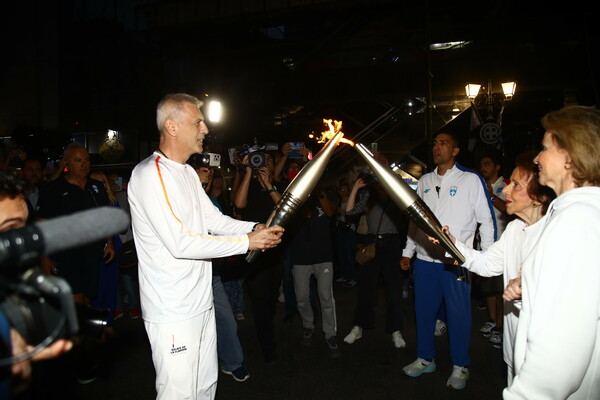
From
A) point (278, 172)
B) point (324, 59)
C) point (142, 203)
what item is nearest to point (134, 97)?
point (324, 59)

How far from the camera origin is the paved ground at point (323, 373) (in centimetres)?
413

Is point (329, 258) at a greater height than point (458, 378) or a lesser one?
greater

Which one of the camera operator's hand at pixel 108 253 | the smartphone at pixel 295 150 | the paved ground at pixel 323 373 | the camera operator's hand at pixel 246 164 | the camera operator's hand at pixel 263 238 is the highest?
the smartphone at pixel 295 150

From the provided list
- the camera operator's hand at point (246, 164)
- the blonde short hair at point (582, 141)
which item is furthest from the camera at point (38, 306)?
the camera operator's hand at point (246, 164)

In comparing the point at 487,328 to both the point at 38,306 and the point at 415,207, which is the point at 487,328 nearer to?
the point at 415,207

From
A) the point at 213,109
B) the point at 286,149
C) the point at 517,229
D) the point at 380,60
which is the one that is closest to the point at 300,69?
the point at 380,60

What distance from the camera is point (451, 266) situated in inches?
170

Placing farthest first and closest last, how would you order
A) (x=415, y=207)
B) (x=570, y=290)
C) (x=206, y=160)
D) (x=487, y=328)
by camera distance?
(x=487, y=328) → (x=206, y=160) → (x=415, y=207) → (x=570, y=290)

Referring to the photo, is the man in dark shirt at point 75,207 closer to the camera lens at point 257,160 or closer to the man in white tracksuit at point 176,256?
the camera lens at point 257,160

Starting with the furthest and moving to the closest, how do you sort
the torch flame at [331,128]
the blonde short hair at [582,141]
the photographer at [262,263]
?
the photographer at [262,263] < the torch flame at [331,128] < the blonde short hair at [582,141]

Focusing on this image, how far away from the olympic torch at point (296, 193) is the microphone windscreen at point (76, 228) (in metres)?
2.20

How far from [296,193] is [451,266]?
2165 mm

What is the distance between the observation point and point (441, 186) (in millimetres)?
4523

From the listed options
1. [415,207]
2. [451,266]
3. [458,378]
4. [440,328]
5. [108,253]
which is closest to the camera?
[415,207]
